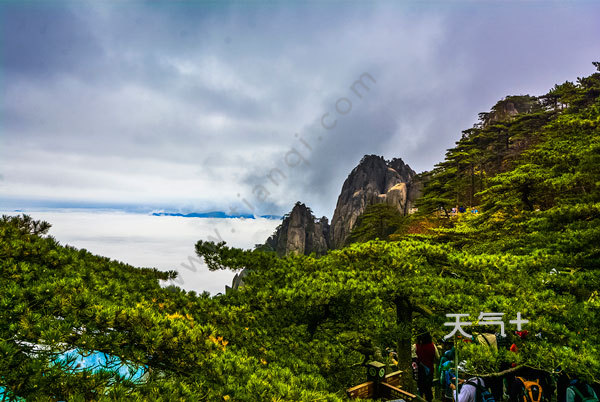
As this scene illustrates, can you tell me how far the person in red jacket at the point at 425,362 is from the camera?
575 centimetres

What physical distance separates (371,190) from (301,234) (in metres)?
13.8

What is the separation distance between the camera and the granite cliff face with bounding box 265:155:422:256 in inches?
1663

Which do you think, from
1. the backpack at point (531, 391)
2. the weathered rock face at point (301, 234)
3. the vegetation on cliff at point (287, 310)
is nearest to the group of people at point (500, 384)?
the backpack at point (531, 391)

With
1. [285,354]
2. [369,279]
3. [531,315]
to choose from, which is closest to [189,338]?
[285,354]

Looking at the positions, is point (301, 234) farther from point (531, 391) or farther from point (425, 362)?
point (531, 391)

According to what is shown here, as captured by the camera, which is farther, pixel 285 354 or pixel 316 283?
pixel 316 283

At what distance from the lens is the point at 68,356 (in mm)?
1779

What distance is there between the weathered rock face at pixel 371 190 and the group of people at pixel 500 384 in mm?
36484

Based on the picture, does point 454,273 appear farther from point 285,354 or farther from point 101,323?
point 101,323

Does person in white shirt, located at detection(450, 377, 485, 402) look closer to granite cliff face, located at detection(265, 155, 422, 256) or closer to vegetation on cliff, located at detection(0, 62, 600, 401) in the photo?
vegetation on cliff, located at detection(0, 62, 600, 401)

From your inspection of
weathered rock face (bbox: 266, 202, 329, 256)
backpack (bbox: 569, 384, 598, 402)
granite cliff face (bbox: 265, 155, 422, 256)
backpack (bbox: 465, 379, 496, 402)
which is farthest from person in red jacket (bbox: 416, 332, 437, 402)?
weathered rock face (bbox: 266, 202, 329, 256)

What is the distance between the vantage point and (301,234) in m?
44.1

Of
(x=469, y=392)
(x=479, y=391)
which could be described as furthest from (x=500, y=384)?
(x=469, y=392)

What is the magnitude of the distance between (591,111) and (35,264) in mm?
13190
